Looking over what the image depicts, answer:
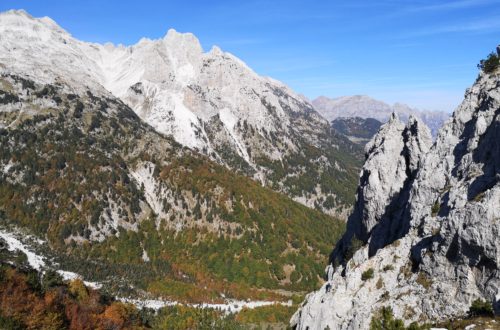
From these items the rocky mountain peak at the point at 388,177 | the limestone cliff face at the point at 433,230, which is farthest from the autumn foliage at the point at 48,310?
the rocky mountain peak at the point at 388,177

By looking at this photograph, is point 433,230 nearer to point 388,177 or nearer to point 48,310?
point 388,177

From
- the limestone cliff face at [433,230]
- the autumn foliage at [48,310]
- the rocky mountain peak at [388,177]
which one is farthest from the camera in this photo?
the rocky mountain peak at [388,177]

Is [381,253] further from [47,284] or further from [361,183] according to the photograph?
[47,284]

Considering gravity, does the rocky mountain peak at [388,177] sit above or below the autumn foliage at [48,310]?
above

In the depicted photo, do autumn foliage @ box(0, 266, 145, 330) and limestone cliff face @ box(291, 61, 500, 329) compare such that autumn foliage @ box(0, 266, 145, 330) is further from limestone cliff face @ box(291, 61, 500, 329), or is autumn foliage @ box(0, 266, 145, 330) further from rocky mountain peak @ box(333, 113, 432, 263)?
rocky mountain peak @ box(333, 113, 432, 263)

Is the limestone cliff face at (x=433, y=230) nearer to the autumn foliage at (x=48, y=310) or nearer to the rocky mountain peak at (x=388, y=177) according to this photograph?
the rocky mountain peak at (x=388, y=177)

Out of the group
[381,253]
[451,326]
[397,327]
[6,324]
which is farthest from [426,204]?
[6,324]

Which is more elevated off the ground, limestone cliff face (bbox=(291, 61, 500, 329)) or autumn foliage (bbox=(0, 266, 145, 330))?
limestone cliff face (bbox=(291, 61, 500, 329))

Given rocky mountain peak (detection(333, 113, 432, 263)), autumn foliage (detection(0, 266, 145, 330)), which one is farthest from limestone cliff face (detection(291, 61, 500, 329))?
autumn foliage (detection(0, 266, 145, 330))
